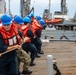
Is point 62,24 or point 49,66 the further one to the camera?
point 62,24

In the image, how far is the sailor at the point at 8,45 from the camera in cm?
808

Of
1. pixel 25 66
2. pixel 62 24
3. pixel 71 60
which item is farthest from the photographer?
pixel 62 24

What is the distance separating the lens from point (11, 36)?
811cm


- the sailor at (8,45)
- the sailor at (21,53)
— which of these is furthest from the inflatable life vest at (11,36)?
the sailor at (21,53)

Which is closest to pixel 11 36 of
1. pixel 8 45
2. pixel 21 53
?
pixel 8 45

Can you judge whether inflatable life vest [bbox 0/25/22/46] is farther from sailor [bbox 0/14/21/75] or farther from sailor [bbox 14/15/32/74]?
sailor [bbox 14/15/32/74]

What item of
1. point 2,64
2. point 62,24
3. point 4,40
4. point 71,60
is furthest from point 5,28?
point 62,24

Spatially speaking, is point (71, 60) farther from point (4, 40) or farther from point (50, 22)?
point (50, 22)

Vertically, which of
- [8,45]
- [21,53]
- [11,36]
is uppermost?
[11,36]

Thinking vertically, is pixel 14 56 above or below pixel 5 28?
below

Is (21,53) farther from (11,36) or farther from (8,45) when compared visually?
(11,36)

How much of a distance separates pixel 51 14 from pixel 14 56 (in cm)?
4175

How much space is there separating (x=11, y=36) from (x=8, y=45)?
230mm

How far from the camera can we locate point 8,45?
8.20 metres
